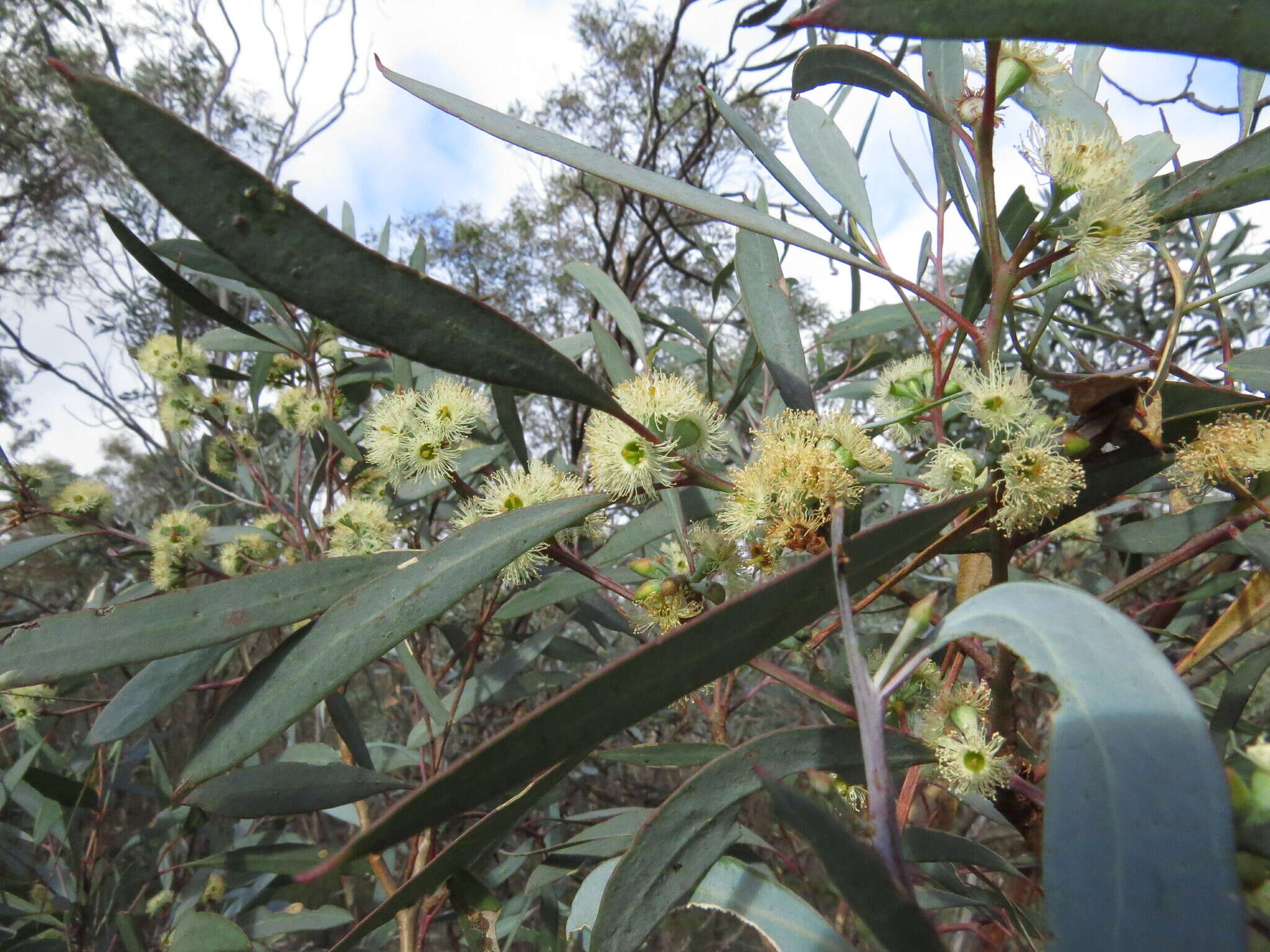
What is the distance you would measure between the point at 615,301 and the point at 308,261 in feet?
1.99

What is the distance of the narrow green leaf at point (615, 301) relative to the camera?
0.95m

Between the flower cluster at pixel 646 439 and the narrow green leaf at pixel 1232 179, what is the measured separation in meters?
0.47

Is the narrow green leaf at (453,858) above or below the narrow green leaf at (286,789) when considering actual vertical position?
below

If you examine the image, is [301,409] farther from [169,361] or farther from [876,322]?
[876,322]

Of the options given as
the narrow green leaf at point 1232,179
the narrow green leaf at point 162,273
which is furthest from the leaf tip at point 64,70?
the narrow green leaf at point 1232,179

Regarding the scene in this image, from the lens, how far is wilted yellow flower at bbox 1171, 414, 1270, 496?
0.62m

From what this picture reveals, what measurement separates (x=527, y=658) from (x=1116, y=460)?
1081mm

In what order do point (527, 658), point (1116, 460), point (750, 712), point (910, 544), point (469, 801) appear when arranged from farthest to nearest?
point (750, 712) → point (527, 658) → point (1116, 460) → point (910, 544) → point (469, 801)

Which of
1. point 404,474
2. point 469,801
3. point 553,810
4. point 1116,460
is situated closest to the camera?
point 469,801

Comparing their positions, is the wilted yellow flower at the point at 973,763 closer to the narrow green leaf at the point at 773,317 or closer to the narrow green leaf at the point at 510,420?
the narrow green leaf at the point at 773,317

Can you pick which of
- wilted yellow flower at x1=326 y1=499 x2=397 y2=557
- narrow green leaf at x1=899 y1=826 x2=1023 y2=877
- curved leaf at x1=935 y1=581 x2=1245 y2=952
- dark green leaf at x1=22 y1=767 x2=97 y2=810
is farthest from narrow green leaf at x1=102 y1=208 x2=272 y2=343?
dark green leaf at x1=22 y1=767 x2=97 y2=810

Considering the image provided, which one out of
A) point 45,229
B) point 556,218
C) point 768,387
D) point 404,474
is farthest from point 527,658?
point 45,229

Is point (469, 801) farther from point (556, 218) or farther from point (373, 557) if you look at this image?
point (556, 218)

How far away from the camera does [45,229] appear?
22.4 feet
